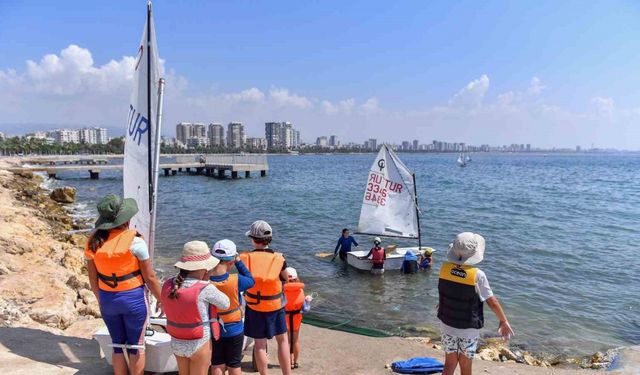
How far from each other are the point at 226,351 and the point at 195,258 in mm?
1204

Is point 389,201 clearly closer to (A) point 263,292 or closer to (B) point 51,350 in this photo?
(A) point 263,292

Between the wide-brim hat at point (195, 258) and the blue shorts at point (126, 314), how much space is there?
0.79 metres

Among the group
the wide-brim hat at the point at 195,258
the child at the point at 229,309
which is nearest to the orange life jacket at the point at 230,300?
the child at the point at 229,309

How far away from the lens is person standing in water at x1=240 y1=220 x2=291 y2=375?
4.88 meters

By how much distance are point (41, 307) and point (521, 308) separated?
36.8 ft

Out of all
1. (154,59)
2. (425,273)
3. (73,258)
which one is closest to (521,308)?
(425,273)

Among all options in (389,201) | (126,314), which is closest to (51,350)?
(126,314)

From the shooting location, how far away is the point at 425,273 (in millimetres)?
14906

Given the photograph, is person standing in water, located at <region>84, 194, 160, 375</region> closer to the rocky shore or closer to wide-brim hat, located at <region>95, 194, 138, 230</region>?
wide-brim hat, located at <region>95, 194, 138, 230</region>

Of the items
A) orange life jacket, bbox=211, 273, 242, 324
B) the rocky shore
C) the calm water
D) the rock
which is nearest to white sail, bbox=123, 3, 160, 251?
orange life jacket, bbox=211, 273, 242, 324

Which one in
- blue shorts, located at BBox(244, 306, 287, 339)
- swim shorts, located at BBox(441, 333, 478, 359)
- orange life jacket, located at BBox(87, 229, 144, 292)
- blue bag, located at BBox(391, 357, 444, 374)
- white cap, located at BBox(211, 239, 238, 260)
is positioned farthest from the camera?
blue bag, located at BBox(391, 357, 444, 374)

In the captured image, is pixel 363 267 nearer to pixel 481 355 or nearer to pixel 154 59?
pixel 481 355

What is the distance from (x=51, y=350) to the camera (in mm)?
5672

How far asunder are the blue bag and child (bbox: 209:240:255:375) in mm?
2722
